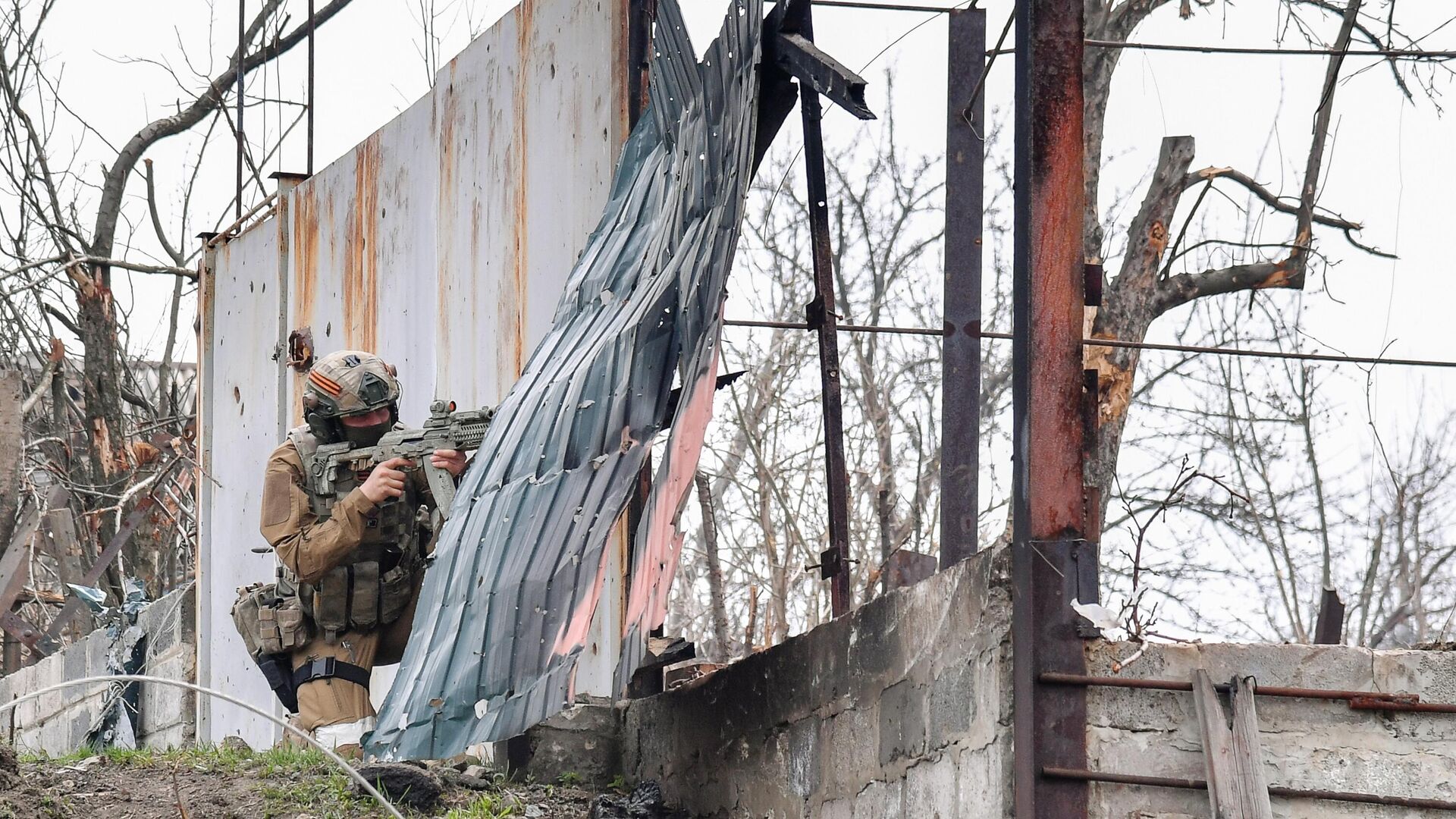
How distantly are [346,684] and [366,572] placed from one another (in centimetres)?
46

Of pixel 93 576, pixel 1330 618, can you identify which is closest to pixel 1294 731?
pixel 1330 618

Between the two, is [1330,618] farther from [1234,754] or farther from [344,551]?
[344,551]

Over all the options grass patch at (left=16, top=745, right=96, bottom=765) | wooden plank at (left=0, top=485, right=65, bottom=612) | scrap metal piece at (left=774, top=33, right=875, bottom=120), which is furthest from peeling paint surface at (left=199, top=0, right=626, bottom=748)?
wooden plank at (left=0, top=485, right=65, bottom=612)

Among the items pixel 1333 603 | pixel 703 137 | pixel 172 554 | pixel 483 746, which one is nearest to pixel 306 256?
pixel 483 746

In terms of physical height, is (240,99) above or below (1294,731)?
above

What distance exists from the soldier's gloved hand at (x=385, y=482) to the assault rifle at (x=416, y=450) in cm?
4

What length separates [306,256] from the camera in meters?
8.62

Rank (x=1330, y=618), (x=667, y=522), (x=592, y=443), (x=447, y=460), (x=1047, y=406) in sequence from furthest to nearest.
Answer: (x=447, y=460), (x=592, y=443), (x=1330, y=618), (x=667, y=522), (x=1047, y=406)

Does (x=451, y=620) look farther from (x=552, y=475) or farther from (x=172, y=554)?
(x=172, y=554)

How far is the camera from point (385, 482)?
5.68 meters

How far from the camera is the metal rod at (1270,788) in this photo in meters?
3.54

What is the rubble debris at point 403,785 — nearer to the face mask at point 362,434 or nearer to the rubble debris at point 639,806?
the rubble debris at point 639,806

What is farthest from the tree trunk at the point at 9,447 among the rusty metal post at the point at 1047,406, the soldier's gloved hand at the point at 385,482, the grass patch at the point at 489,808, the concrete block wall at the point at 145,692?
the rusty metal post at the point at 1047,406

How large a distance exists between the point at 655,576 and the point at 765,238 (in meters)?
9.25
